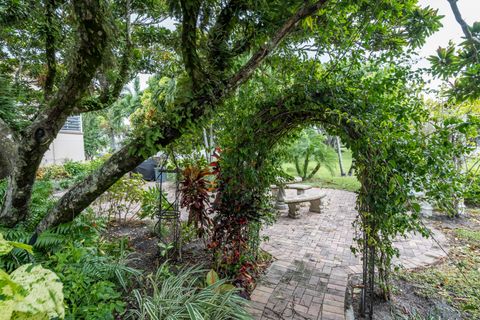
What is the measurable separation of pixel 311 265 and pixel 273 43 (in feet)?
9.59

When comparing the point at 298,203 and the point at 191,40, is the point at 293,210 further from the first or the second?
the point at 191,40

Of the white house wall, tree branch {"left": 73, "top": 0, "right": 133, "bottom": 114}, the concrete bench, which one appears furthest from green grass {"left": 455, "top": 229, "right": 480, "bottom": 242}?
the white house wall

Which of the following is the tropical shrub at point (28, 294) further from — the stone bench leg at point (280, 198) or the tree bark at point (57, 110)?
the stone bench leg at point (280, 198)

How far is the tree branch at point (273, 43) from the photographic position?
1.99m

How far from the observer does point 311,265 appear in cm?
351

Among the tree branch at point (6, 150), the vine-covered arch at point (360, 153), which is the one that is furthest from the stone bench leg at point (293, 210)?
the tree branch at point (6, 150)

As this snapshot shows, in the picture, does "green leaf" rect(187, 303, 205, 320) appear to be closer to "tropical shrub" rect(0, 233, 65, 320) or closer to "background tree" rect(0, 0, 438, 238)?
"tropical shrub" rect(0, 233, 65, 320)

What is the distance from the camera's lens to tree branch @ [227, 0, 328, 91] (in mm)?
1994

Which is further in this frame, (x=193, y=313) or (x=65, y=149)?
(x=65, y=149)

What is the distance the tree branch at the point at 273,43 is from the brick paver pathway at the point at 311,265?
227cm

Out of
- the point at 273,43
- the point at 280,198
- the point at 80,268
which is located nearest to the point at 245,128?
the point at 273,43

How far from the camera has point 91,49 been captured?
86.4 inches

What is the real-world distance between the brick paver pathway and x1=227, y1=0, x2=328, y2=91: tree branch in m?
2.27

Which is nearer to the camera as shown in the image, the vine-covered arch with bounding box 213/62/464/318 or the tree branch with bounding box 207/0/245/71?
the vine-covered arch with bounding box 213/62/464/318
